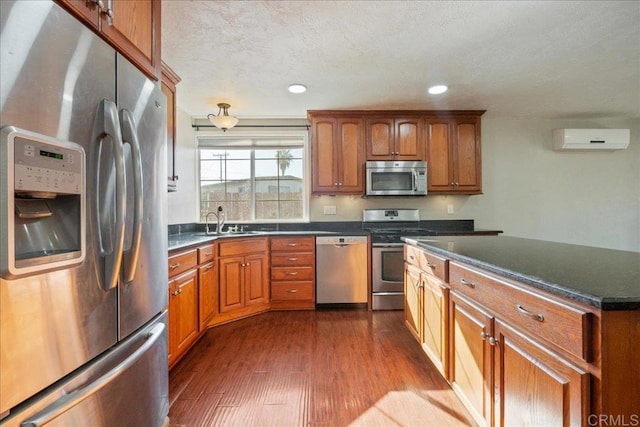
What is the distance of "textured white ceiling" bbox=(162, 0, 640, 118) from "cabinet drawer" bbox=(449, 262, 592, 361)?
5.24ft

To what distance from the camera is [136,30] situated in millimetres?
1154

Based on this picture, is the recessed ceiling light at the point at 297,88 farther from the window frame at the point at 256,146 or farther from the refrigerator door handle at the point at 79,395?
the refrigerator door handle at the point at 79,395

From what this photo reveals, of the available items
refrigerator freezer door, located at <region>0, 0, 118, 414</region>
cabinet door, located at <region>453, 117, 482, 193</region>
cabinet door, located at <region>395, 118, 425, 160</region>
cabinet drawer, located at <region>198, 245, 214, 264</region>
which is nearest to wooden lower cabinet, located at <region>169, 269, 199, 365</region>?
cabinet drawer, located at <region>198, 245, 214, 264</region>

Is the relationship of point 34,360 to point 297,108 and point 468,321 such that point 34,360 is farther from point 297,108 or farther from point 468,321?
point 297,108

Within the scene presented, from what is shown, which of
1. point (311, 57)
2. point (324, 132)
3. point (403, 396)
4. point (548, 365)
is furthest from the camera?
point (324, 132)

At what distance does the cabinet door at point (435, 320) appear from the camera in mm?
1633

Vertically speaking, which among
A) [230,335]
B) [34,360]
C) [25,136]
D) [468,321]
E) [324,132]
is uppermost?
[324,132]

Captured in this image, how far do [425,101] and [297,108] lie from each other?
144cm

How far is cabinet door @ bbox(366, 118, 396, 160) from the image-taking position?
348 cm

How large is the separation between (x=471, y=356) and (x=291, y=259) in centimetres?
211

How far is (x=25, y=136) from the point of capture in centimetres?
64

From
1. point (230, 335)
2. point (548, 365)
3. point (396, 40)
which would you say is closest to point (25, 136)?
point (548, 365)

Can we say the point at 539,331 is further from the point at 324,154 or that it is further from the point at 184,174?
the point at 184,174

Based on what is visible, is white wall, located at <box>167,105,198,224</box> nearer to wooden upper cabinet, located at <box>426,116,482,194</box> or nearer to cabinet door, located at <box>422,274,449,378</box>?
cabinet door, located at <box>422,274,449,378</box>
